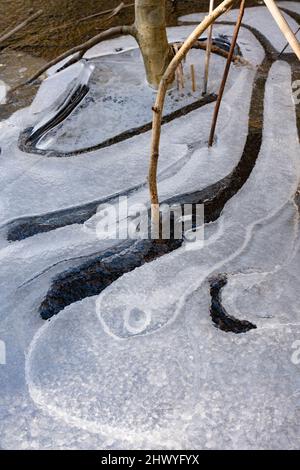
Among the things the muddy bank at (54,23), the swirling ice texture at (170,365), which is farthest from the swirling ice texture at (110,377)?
the muddy bank at (54,23)

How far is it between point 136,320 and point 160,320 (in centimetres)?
7

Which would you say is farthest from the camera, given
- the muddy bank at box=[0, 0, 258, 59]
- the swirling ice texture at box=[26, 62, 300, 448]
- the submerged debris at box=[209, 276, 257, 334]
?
the muddy bank at box=[0, 0, 258, 59]

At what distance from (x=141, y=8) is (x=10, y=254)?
1243 millimetres

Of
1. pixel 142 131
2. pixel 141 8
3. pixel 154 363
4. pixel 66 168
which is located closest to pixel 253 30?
pixel 141 8

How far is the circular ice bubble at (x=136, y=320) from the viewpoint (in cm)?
136

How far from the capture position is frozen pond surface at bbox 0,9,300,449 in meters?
1.15

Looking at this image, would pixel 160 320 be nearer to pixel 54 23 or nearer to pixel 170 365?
pixel 170 365

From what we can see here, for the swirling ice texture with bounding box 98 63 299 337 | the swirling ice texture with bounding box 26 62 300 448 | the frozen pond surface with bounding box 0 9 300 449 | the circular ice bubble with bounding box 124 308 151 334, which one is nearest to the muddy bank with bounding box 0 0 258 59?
the frozen pond surface with bounding box 0 9 300 449

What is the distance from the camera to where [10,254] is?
161 centimetres

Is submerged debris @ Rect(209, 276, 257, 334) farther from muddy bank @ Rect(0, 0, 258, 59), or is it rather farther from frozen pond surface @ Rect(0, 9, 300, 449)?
muddy bank @ Rect(0, 0, 258, 59)

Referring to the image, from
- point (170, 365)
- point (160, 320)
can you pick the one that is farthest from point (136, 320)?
point (170, 365)

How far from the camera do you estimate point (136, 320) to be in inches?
54.6

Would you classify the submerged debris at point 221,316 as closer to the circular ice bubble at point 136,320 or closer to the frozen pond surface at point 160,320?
the frozen pond surface at point 160,320

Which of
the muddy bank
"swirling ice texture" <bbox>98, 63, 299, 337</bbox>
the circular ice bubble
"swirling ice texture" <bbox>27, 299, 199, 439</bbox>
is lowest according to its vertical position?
"swirling ice texture" <bbox>27, 299, 199, 439</bbox>
